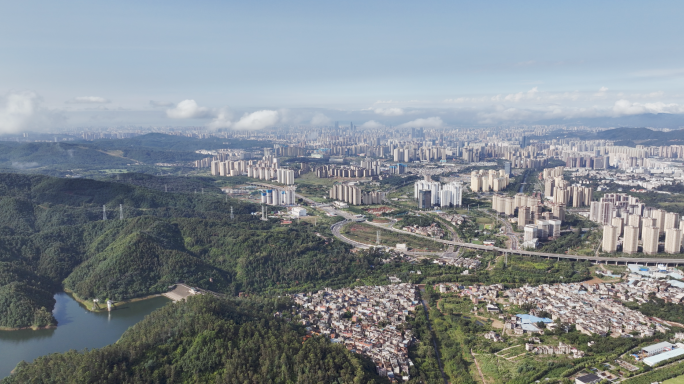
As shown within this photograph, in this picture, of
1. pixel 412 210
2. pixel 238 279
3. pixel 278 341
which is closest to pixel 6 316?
pixel 238 279

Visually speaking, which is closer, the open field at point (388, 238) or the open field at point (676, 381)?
the open field at point (676, 381)

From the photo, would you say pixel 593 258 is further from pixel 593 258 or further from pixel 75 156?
pixel 75 156

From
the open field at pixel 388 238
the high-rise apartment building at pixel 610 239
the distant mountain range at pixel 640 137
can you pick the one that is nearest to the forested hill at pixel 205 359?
the open field at pixel 388 238

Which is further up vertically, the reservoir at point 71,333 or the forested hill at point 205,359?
the forested hill at point 205,359

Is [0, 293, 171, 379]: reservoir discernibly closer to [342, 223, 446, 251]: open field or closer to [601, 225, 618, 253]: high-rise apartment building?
[342, 223, 446, 251]: open field

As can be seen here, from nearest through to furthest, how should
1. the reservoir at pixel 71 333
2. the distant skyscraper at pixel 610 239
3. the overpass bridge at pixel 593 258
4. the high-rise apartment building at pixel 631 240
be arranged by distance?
1. the reservoir at pixel 71 333
2. the overpass bridge at pixel 593 258
3. the high-rise apartment building at pixel 631 240
4. the distant skyscraper at pixel 610 239

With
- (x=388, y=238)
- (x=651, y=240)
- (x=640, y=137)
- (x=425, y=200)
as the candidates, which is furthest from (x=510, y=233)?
(x=640, y=137)

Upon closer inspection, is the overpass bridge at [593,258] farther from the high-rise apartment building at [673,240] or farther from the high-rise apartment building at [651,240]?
the high-rise apartment building at [673,240]

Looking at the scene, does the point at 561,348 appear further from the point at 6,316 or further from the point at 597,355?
the point at 6,316
